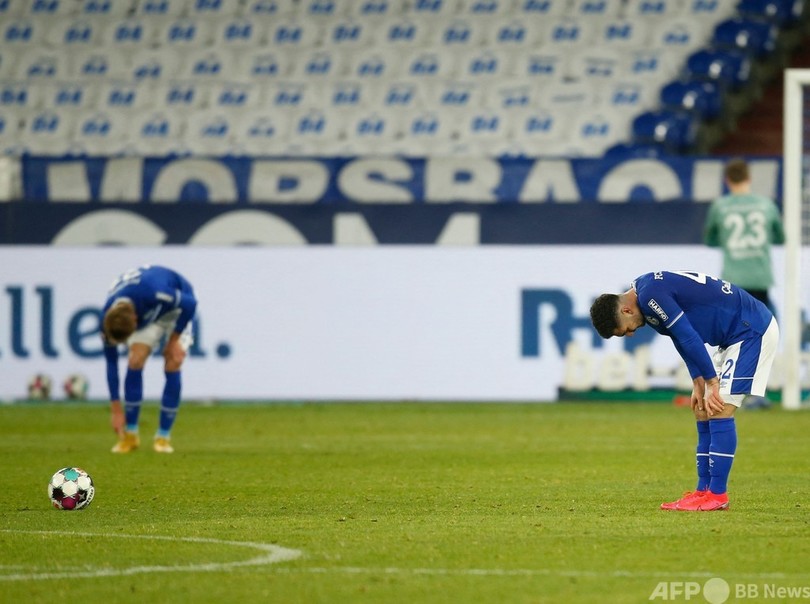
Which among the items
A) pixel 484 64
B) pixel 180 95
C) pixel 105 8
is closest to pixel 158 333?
pixel 180 95

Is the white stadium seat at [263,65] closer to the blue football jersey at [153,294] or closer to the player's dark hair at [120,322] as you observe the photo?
the blue football jersey at [153,294]

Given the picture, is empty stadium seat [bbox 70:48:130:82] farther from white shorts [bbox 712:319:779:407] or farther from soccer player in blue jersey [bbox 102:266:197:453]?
white shorts [bbox 712:319:779:407]

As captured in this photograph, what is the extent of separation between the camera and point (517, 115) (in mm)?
20391

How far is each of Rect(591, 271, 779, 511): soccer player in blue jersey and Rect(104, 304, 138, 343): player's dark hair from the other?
4.02 m

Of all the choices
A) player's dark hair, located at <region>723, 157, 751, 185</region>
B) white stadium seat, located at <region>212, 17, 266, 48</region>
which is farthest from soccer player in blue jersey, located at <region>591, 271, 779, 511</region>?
white stadium seat, located at <region>212, 17, 266, 48</region>

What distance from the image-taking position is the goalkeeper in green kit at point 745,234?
14.7 meters

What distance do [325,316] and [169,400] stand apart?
5.36m

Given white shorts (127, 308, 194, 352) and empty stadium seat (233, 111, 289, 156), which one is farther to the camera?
empty stadium seat (233, 111, 289, 156)

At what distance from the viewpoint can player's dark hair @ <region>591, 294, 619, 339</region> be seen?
304 inches

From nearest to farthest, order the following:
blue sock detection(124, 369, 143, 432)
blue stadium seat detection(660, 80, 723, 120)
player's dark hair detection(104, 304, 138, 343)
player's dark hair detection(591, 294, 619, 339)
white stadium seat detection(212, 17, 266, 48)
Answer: player's dark hair detection(591, 294, 619, 339), player's dark hair detection(104, 304, 138, 343), blue sock detection(124, 369, 143, 432), blue stadium seat detection(660, 80, 723, 120), white stadium seat detection(212, 17, 266, 48)

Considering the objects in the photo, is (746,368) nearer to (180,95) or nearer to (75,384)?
(75,384)

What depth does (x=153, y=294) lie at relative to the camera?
11547 millimetres

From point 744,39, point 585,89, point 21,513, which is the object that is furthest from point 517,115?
point 21,513

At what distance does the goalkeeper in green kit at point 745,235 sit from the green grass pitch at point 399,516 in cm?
133
